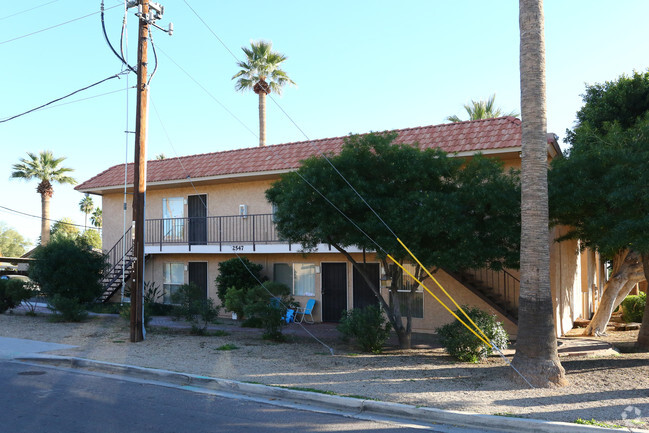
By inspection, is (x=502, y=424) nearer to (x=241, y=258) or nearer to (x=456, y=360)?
(x=456, y=360)

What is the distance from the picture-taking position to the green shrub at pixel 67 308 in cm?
1741

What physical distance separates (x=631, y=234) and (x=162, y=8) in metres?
11.9

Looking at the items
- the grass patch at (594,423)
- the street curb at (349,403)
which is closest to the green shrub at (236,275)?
the street curb at (349,403)

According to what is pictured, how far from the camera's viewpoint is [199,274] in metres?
21.6

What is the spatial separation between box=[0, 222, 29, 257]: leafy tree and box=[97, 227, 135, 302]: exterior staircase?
63212 millimetres

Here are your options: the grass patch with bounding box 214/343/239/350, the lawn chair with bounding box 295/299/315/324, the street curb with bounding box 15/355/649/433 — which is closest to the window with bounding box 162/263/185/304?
the lawn chair with bounding box 295/299/315/324

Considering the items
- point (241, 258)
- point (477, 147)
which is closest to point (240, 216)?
point (241, 258)

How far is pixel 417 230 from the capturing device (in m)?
10.5

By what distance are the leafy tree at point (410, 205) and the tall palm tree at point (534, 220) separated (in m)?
1.40

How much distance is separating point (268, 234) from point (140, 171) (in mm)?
6242

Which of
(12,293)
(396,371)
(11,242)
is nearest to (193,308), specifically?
(396,371)

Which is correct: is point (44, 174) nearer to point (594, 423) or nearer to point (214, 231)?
point (214, 231)

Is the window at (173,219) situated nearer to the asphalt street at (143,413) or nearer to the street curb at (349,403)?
the street curb at (349,403)

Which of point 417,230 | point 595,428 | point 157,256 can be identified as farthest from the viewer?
point 157,256
